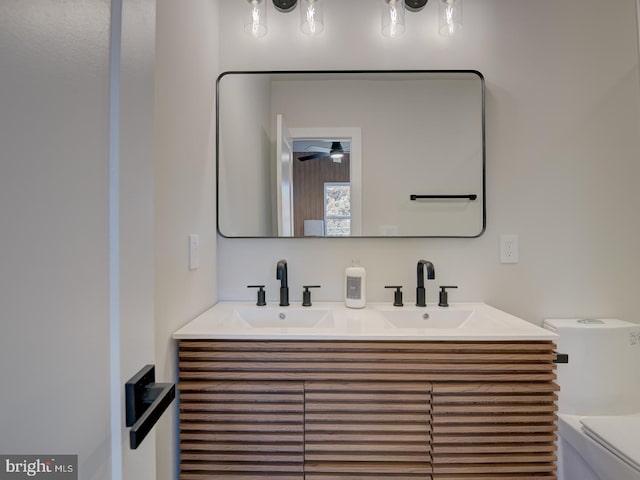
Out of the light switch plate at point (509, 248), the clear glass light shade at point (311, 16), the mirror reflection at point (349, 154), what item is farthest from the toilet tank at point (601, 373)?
the clear glass light shade at point (311, 16)

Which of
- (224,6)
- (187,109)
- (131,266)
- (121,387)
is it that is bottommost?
(121,387)

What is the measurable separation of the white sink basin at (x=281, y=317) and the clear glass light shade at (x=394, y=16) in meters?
1.30

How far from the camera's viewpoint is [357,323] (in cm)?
115

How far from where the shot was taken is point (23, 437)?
1.05ft

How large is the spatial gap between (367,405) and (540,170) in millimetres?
1274

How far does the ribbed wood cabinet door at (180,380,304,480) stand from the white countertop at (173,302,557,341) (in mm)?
163

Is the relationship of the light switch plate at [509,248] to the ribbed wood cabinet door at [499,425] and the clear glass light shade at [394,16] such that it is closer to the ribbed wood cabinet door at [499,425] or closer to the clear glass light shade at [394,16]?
the ribbed wood cabinet door at [499,425]

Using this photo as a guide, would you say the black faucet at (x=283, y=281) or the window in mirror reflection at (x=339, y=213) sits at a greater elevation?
the window in mirror reflection at (x=339, y=213)

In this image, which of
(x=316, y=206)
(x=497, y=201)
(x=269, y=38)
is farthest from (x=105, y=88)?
(x=497, y=201)

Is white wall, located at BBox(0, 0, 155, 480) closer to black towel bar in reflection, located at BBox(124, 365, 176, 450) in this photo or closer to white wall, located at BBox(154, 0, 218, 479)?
black towel bar in reflection, located at BBox(124, 365, 176, 450)

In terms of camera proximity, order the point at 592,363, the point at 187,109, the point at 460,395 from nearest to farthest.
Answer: the point at 460,395, the point at 187,109, the point at 592,363

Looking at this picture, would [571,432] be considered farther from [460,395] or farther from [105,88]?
[105,88]

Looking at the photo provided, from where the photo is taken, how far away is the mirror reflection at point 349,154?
56.8 inches

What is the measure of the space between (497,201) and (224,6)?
5.13 feet
